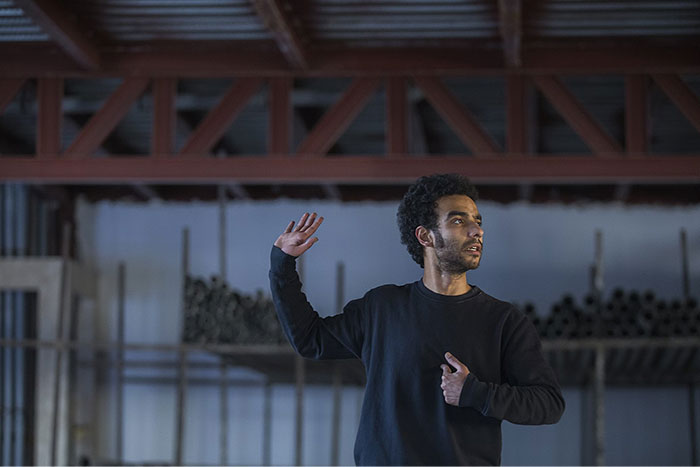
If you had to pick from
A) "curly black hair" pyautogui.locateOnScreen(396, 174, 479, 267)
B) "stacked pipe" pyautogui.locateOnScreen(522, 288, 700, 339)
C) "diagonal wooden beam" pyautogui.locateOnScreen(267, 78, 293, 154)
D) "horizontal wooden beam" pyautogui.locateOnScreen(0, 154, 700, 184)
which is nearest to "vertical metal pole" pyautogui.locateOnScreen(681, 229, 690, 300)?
"stacked pipe" pyautogui.locateOnScreen(522, 288, 700, 339)

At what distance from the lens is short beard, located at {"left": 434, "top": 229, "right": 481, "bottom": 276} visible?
374 cm

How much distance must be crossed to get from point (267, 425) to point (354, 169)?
18.5ft

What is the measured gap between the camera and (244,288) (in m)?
14.2

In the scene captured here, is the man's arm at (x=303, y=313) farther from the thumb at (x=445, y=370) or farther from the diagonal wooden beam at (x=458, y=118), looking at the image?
the diagonal wooden beam at (x=458, y=118)

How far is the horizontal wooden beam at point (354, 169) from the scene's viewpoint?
885 centimetres

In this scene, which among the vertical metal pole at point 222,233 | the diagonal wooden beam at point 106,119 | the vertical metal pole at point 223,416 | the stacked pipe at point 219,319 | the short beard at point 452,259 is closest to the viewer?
the short beard at point 452,259

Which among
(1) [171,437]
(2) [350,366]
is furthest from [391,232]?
(1) [171,437]

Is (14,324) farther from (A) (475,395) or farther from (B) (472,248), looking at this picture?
(A) (475,395)

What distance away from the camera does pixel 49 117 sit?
9.41m

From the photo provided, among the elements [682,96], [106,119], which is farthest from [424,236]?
[106,119]

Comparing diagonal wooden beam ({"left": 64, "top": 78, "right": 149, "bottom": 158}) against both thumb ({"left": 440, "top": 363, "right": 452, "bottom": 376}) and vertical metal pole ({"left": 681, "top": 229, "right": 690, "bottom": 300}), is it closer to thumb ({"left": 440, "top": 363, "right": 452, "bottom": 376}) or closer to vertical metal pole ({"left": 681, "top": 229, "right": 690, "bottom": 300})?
thumb ({"left": 440, "top": 363, "right": 452, "bottom": 376})

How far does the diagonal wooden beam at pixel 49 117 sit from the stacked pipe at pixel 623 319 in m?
5.24

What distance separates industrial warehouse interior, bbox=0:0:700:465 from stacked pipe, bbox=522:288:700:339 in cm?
3

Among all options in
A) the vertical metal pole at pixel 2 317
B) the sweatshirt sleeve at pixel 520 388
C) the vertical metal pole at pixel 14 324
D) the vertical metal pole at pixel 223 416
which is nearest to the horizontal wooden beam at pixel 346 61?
the vertical metal pole at pixel 2 317
